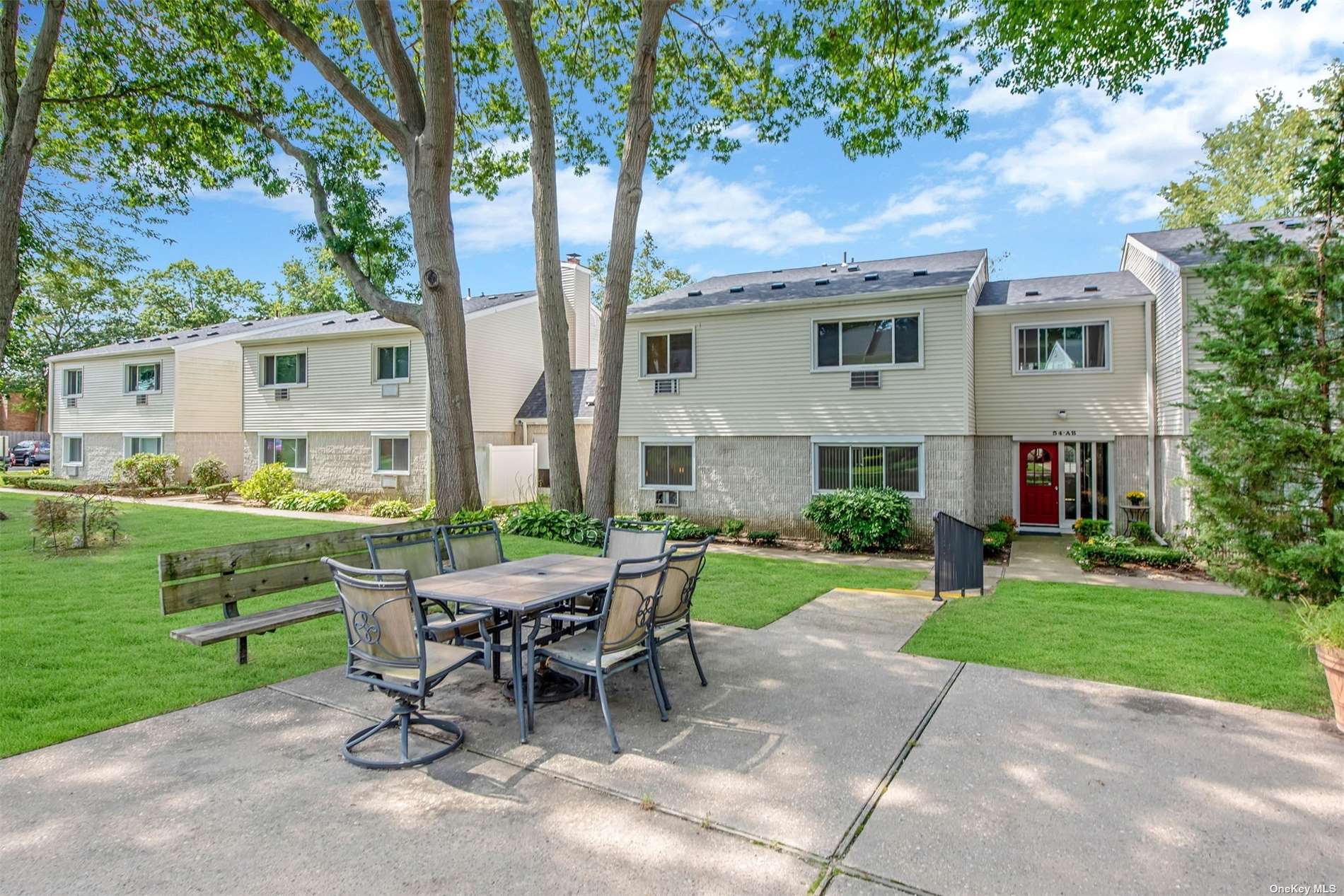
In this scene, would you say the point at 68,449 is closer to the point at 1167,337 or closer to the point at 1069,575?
the point at 1069,575

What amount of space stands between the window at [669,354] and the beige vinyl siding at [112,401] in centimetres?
1814

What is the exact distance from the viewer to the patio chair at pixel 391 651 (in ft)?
12.5

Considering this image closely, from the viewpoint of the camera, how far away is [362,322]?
2173 centimetres

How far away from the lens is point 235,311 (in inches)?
1756

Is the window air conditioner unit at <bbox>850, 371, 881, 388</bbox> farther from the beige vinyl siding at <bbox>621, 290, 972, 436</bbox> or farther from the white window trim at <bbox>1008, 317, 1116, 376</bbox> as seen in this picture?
the white window trim at <bbox>1008, 317, 1116, 376</bbox>

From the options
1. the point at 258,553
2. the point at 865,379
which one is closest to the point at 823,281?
the point at 865,379

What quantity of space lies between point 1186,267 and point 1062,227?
21.3m

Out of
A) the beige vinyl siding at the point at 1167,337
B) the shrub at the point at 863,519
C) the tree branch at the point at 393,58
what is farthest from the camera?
the shrub at the point at 863,519

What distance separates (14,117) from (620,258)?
31.5 feet

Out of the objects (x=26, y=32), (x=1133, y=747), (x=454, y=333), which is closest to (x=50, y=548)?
(x=454, y=333)

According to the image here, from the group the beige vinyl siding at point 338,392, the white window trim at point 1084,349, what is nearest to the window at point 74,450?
the beige vinyl siding at point 338,392

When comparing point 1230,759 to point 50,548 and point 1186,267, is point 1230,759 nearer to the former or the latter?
point 1186,267

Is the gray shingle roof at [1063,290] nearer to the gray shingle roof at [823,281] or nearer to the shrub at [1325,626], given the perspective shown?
the gray shingle roof at [823,281]

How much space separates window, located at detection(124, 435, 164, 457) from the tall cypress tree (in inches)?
1141
